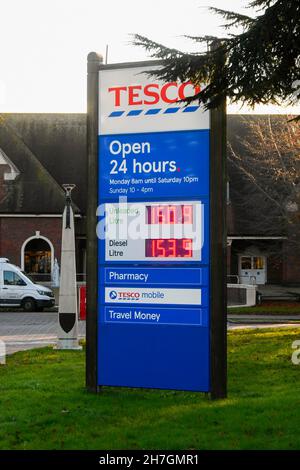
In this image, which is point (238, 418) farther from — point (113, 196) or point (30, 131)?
point (30, 131)

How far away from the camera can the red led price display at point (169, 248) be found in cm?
957

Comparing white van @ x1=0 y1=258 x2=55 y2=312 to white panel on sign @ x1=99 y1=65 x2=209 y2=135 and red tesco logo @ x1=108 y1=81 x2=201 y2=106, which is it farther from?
red tesco logo @ x1=108 y1=81 x2=201 y2=106

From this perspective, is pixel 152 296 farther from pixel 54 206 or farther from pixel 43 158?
pixel 43 158

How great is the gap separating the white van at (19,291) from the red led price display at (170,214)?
22.3 metres

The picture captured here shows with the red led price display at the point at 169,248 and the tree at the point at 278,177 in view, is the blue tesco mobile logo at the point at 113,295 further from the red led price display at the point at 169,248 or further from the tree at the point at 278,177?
the tree at the point at 278,177

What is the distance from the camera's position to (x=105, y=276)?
33.0 ft

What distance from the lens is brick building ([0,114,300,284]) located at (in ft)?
136

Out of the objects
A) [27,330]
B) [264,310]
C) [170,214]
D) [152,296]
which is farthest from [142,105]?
[264,310]

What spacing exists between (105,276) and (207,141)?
7.21 ft

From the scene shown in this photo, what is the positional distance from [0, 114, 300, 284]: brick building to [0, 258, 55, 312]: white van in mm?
9313

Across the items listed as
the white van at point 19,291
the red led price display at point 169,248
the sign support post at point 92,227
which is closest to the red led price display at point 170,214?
the red led price display at point 169,248

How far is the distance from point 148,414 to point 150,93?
158 inches

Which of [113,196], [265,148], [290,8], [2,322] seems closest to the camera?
[290,8]
